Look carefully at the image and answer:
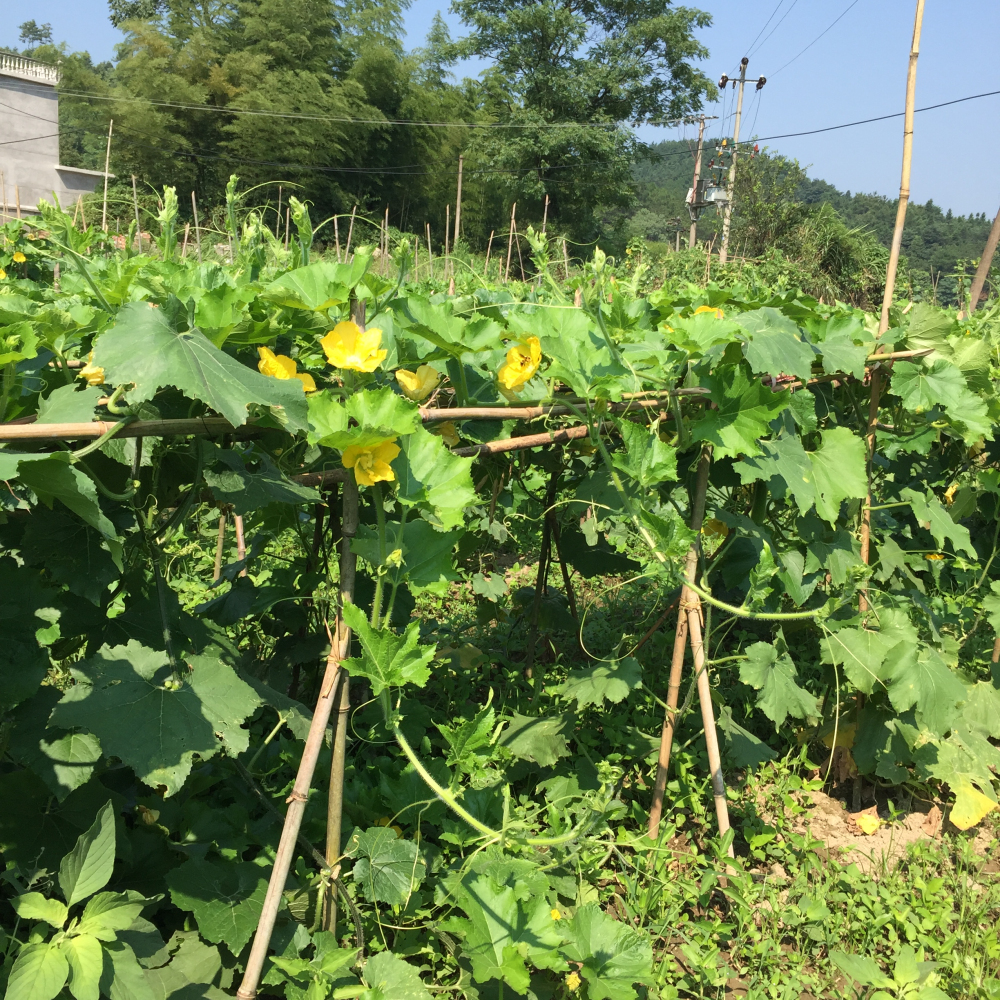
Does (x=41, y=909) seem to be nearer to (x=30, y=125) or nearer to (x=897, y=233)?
(x=897, y=233)

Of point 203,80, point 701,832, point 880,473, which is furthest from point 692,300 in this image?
point 203,80

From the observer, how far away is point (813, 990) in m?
1.68

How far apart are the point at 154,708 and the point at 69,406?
1.40ft

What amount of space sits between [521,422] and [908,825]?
1713mm

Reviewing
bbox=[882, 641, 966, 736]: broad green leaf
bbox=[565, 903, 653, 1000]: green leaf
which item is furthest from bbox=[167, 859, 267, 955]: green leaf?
bbox=[882, 641, 966, 736]: broad green leaf

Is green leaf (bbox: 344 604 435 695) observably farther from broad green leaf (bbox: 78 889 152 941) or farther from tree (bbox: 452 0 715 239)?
tree (bbox: 452 0 715 239)

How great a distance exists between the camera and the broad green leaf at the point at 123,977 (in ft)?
3.67

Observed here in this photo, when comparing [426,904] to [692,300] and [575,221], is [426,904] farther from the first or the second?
[575,221]

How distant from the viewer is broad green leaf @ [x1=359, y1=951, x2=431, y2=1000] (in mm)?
1272

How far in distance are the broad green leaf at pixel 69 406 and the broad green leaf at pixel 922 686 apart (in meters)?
1.85

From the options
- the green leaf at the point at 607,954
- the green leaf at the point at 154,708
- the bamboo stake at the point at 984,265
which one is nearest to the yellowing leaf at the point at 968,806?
the green leaf at the point at 607,954

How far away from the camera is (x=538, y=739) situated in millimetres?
1952

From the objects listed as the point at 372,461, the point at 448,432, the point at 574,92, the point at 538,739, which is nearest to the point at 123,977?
the point at 372,461

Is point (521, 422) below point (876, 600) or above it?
above
